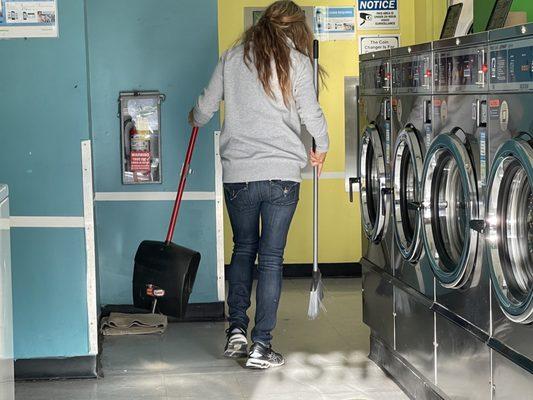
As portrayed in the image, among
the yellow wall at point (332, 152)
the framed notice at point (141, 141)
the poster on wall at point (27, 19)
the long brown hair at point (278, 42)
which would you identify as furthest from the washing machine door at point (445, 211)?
the yellow wall at point (332, 152)

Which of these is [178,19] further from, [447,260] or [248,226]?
[447,260]

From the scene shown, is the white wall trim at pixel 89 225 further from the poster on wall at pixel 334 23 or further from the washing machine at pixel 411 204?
the poster on wall at pixel 334 23

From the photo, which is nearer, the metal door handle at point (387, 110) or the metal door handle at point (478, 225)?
the metal door handle at point (478, 225)

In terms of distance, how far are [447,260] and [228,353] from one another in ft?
5.54

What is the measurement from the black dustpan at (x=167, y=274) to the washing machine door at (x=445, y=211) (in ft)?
5.64

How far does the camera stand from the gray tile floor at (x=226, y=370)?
4.57 m

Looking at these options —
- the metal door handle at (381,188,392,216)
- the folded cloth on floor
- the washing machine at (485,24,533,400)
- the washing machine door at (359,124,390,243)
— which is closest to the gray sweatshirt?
the washing machine door at (359,124,390,243)

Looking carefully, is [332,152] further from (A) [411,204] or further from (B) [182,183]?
(A) [411,204]

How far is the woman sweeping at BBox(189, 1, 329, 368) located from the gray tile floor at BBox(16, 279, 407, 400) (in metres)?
0.24

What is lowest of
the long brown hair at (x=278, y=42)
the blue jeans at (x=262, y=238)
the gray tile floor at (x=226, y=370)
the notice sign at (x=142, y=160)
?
the gray tile floor at (x=226, y=370)

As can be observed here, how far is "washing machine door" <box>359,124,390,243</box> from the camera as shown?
4.65 meters

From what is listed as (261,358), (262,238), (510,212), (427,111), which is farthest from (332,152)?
(510,212)

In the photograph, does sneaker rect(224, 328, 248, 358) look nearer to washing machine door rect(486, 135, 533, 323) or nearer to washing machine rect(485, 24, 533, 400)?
washing machine rect(485, 24, 533, 400)

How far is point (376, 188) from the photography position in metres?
4.94
